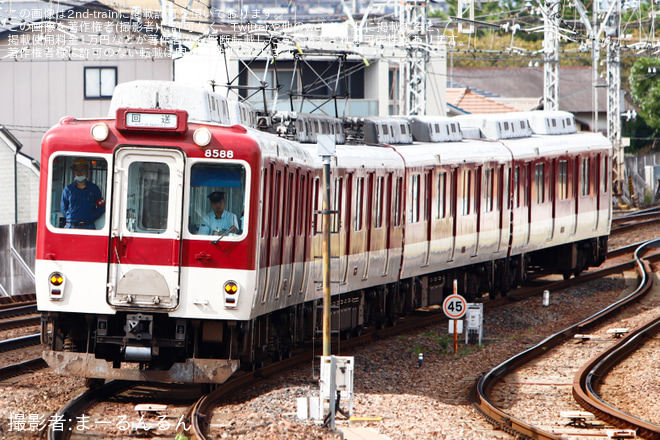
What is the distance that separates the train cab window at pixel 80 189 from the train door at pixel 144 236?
6.9 inches

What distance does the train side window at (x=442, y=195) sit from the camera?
61.4 ft

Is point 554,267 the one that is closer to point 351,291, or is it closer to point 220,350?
point 351,291

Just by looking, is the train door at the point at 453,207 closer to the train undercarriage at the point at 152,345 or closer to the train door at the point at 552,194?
the train door at the point at 552,194

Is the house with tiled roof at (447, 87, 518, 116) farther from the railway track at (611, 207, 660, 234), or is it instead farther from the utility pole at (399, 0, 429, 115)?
the utility pole at (399, 0, 429, 115)

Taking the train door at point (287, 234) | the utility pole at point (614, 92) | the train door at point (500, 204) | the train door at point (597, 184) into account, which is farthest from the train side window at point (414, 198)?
the utility pole at point (614, 92)

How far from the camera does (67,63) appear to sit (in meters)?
36.3

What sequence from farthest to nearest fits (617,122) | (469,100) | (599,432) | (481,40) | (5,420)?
(481,40), (469,100), (617,122), (599,432), (5,420)

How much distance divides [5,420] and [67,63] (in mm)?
27879

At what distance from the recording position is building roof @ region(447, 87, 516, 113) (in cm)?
5734

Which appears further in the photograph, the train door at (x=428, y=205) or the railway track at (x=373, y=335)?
the train door at (x=428, y=205)

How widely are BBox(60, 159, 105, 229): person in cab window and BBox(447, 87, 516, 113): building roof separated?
153 feet

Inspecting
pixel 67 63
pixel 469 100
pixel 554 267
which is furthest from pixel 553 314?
pixel 469 100

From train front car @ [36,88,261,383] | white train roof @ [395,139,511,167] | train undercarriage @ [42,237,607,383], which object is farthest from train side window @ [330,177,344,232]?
train front car @ [36,88,261,383]

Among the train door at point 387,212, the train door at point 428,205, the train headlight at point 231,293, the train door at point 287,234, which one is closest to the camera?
the train headlight at point 231,293
